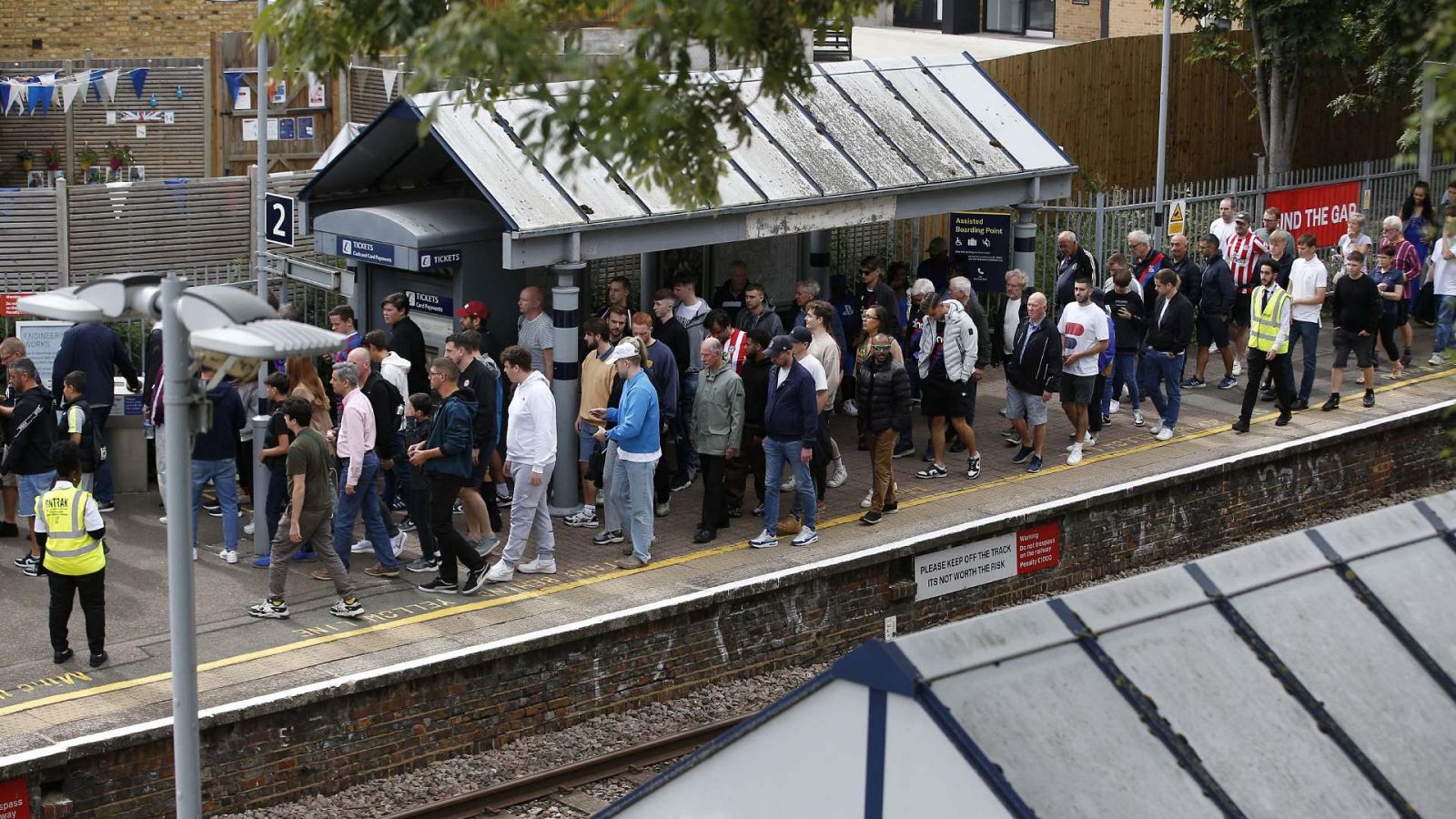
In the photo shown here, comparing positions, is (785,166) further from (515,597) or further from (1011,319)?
(515,597)

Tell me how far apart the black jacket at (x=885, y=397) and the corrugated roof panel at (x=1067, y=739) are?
784 centimetres

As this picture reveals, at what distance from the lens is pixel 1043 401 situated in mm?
15500

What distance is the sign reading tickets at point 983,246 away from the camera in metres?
18.1


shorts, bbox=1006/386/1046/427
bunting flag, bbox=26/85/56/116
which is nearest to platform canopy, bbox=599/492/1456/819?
shorts, bbox=1006/386/1046/427

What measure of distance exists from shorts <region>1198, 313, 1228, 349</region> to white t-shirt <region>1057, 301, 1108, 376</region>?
2785 millimetres

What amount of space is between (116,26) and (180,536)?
26.5m

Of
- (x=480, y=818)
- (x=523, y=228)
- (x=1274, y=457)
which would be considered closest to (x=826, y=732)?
(x=480, y=818)

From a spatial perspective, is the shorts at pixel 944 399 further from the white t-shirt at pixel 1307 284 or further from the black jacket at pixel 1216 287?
the white t-shirt at pixel 1307 284

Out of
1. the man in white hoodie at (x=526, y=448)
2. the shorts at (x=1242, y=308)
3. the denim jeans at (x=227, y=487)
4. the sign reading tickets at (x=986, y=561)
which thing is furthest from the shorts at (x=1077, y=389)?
the denim jeans at (x=227, y=487)

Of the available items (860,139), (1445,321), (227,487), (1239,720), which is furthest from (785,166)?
(1239,720)

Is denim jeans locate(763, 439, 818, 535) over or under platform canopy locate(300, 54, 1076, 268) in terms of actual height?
under

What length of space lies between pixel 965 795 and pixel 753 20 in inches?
142

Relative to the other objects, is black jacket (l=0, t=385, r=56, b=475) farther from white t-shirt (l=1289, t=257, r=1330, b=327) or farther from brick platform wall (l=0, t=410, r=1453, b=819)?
white t-shirt (l=1289, t=257, r=1330, b=327)

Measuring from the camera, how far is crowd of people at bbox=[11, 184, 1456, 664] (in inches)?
481
